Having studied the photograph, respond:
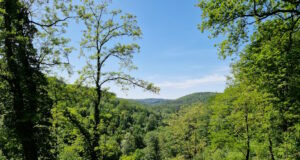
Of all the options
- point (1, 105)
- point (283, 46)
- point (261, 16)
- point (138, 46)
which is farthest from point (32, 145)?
point (283, 46)

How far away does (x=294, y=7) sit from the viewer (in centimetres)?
695

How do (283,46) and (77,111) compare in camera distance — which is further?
(283,46)

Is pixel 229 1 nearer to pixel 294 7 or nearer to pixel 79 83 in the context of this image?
pixel 294 7

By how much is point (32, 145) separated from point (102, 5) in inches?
284

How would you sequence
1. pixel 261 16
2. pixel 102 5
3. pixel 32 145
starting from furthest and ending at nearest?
pixel 102 5
pixel 32 145
pixel 261 16

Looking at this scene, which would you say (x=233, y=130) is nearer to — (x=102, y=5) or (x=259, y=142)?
(x=259, y=142)

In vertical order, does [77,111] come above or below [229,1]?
below

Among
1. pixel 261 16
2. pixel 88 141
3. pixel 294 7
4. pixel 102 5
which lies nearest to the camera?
pixel 294 7

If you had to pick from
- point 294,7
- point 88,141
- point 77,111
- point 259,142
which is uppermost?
point 294,7

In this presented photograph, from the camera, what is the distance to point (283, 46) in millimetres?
9742

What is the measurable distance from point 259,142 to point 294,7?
12.2 meters

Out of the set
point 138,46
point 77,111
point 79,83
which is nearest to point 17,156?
point 77,111

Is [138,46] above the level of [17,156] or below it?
above

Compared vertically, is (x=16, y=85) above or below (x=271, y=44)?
below
